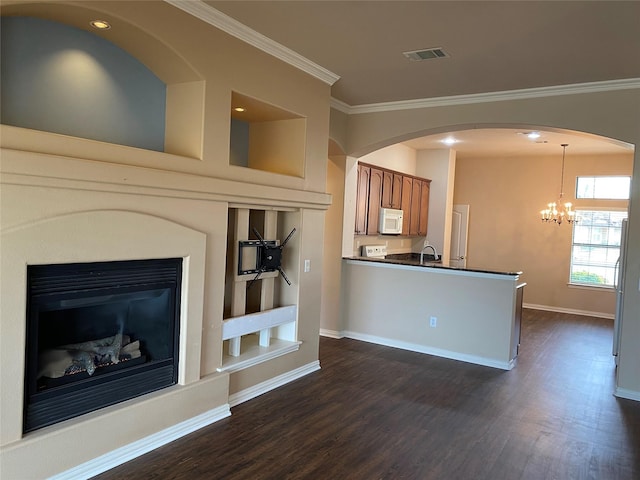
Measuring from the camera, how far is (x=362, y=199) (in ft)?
21.8

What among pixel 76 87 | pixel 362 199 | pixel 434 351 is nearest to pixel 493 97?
pixel 362 199

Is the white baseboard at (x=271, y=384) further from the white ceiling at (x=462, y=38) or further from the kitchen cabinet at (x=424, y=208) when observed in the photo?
the kitchen cabinet at (x=424, y=208)

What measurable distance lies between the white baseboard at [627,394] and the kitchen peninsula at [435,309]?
1041 millimetres

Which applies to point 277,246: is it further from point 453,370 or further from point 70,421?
point 453,370

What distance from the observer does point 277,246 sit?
13.9ft

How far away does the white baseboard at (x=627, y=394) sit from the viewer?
14.3ft

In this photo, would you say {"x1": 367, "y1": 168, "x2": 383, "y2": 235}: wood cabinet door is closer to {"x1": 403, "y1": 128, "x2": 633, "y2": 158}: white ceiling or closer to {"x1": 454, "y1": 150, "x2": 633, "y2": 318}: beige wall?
{"x1": 403, "y1": 128, "x2": 633, "y2": 158}: white ceiling

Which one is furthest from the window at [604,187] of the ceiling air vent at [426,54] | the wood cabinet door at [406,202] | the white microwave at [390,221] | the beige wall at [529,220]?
the ceiling air vent at [426,54]

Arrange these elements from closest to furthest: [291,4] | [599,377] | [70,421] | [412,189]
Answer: [70,421] → [291,4] → [599,377] → [412,189]

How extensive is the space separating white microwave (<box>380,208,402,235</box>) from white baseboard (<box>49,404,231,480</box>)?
4.24 meters

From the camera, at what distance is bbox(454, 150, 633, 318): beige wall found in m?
8.51

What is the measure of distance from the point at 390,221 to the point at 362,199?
2.88 ft

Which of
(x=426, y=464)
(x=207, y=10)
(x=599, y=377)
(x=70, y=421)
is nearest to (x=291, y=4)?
(x=207, y=10)

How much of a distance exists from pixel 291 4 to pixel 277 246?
201 centimetres
